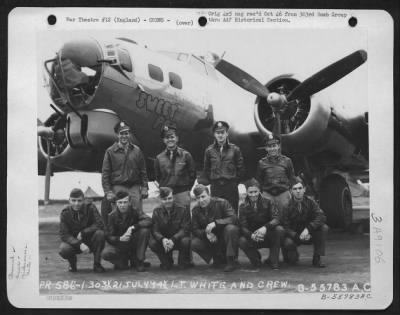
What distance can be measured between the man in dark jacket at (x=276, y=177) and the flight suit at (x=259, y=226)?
0.03 m

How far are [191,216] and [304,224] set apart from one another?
1.49 ft

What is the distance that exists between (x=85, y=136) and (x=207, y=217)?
596 millimetres

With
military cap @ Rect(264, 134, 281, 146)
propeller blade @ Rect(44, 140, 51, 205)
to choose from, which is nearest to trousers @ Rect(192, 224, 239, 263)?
military cap @ Rect(264, 134, 281, 146)

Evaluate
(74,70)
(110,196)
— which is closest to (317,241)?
(110,196)

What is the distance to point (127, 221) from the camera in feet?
5.34

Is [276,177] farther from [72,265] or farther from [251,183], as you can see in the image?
[72,265]

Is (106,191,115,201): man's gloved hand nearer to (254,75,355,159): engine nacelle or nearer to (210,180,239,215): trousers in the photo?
(210,180,239,215): trousers

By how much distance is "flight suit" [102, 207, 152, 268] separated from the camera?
1618 millimetres

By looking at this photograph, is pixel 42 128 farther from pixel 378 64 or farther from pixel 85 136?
pixel 378 64

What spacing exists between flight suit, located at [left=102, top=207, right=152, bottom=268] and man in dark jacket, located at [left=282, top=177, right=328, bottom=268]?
1.83 ft

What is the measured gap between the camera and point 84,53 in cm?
164

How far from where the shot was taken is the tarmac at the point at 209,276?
162cm

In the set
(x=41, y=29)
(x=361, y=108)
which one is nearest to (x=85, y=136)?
(x=41, y=29)

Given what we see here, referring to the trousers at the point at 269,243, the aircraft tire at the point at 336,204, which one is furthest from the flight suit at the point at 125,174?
the aircraft tire at the point at 336,204
